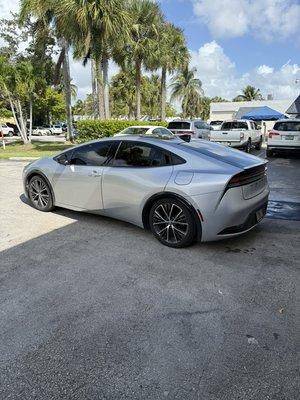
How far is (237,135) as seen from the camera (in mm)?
17016

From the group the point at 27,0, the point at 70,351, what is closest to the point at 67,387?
the point at 70,351

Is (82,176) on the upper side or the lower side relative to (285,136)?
lower

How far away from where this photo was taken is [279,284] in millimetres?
3811

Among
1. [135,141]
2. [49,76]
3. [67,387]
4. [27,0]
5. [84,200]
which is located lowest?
[67,387]

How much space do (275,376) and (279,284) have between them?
1.43 m

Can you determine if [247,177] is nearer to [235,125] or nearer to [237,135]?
[237,135]

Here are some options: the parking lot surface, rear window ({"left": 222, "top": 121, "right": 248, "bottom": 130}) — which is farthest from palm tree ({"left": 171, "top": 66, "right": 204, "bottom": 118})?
the parking lot surface

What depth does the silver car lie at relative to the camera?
4469 millimetres

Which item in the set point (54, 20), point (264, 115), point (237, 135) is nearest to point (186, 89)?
point (264, 115)

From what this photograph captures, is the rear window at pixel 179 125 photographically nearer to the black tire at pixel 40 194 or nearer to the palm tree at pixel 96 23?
the palm tree at pixel 96 23

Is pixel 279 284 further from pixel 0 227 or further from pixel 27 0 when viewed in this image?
pixel 27 0

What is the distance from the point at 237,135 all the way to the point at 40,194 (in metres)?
12.5

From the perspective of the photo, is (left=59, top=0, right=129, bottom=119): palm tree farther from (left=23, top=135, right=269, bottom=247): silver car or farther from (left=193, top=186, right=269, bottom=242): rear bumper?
(left=193, top=186, right=269, bottom=242): rear bumper

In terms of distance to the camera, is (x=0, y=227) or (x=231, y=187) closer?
(x=231, y=187)
